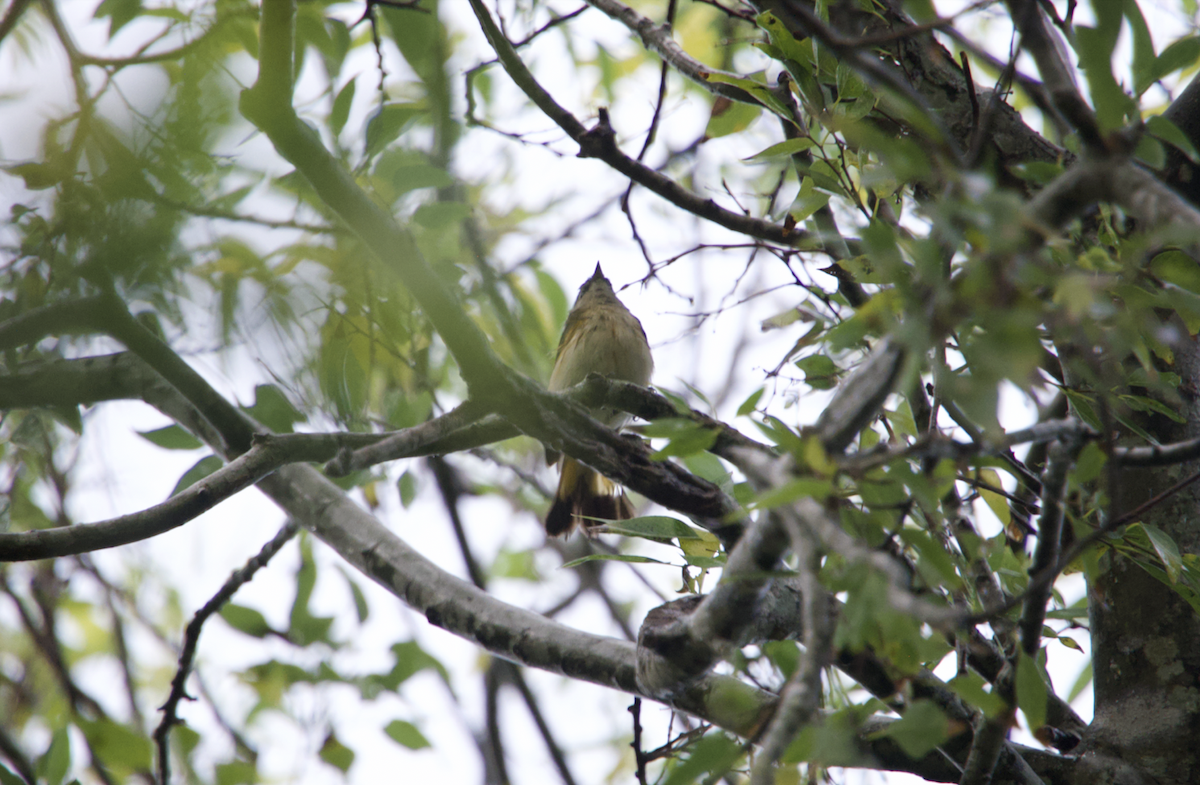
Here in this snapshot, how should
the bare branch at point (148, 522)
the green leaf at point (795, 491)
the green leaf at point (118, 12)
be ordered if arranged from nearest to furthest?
the green leaf at point (795, 491)
the bare branch at point (148, 522)
the green leaf at point (118, 12)

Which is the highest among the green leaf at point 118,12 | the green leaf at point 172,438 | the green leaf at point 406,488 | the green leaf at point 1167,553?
the green leaf at point 118,12

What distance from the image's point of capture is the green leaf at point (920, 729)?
1128mm

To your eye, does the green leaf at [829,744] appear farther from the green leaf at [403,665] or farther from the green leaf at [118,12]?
the green leaf at [403,665]

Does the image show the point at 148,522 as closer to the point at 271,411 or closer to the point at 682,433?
the point at 271,411

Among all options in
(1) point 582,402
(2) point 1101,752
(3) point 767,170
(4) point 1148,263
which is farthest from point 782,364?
(3) point 767,170

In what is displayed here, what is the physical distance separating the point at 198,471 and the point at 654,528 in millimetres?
1605

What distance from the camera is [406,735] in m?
3.34

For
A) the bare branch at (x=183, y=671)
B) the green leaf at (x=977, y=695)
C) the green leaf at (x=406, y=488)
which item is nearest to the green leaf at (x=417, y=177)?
the green leaf at (x=406, y=488)

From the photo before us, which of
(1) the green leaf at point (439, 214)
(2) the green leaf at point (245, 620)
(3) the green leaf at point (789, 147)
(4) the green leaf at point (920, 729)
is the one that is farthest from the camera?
(2) the green leaf at point (245, 620)

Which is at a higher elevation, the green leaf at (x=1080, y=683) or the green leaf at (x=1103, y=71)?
the green leaf at (x=1103, y=71)

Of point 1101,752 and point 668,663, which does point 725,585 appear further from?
point 1101,752

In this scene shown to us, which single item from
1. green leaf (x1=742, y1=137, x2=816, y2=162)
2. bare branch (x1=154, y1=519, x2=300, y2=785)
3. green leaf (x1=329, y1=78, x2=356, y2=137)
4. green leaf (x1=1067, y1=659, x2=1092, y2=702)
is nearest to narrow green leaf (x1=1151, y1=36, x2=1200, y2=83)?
green leaf (x1=742, y1=137, x2=816, y2=162)

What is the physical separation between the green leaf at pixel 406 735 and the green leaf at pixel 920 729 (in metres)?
2.58

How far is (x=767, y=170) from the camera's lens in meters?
5.44
